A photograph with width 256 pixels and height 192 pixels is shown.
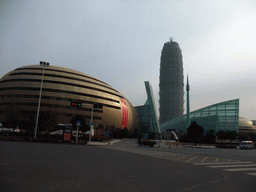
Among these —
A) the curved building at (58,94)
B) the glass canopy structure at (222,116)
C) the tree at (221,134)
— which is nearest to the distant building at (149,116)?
the curved building at (58,94)

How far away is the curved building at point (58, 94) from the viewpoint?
73000mm

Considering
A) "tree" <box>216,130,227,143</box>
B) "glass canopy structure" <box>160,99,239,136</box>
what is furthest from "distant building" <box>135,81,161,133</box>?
"tree" <box>216,130,227,143</box>

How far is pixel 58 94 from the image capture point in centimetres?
7550

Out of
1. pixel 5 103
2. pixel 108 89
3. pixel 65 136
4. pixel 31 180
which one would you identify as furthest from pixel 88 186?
pixel 108 89

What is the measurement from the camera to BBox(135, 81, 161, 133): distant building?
110 metres

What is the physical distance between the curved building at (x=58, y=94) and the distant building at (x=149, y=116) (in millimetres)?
26401

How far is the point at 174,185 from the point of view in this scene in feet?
19.8

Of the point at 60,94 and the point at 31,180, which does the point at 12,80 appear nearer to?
the point at 60,94

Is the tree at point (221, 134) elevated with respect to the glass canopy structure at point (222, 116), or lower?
lower

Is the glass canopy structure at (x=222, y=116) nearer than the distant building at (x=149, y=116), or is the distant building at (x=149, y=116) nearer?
the glass canopy structure at (x=222, y=116)

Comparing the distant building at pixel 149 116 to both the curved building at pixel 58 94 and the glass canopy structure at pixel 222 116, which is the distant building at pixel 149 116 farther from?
the glass canopy structure at pixel 222 116

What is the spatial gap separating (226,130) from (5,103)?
83262 millimetres

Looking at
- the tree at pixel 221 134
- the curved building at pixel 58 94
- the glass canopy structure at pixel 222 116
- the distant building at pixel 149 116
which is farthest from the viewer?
the distant building at pixel 149 116

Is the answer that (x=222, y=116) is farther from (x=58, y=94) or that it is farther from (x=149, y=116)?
(x=58, y=94)
